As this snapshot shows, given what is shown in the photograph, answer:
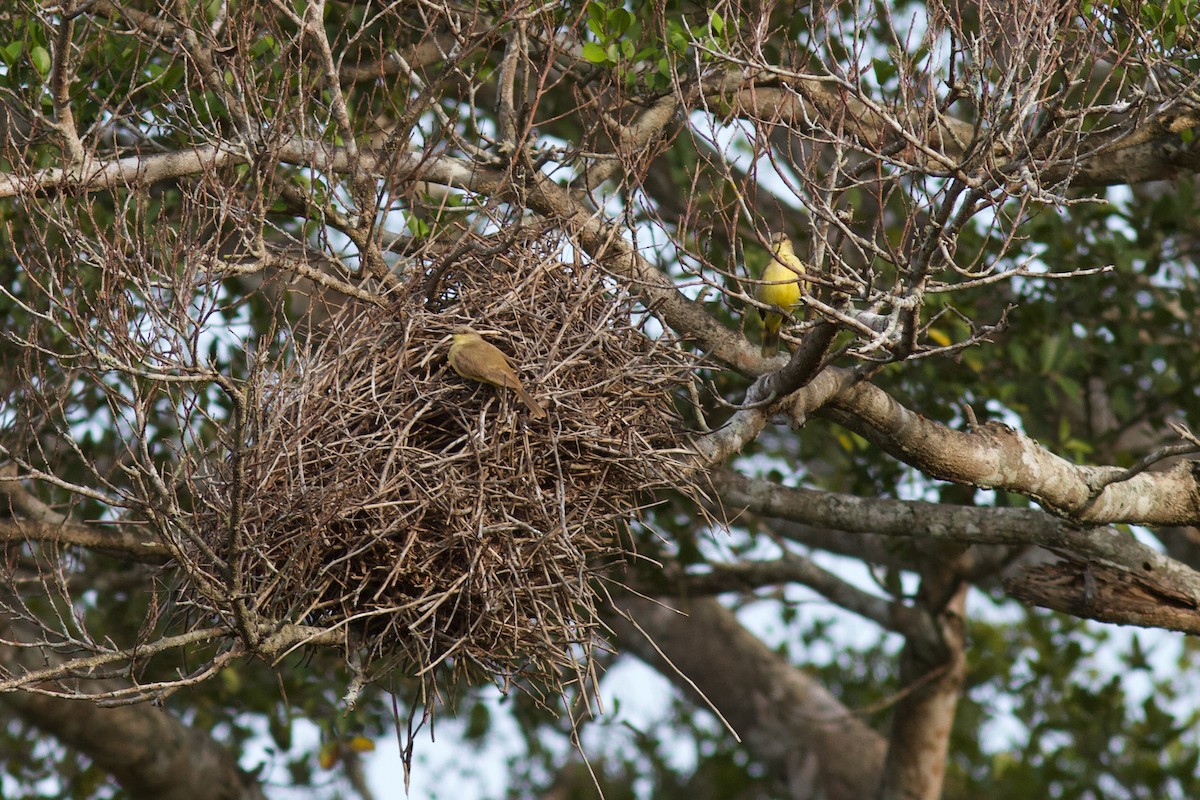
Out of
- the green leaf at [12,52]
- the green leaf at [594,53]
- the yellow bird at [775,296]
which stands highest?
the green leaf at [594,53]

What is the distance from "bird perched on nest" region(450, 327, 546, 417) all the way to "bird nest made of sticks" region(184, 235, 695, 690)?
2.4 inches

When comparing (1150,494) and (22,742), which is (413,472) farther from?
(22,742)

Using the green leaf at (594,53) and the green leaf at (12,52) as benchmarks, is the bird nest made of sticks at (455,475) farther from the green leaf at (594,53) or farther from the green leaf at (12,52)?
the green leaf at (12,52)

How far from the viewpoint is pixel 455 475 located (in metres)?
3.87

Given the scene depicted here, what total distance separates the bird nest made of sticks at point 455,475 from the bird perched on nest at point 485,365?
62 mm

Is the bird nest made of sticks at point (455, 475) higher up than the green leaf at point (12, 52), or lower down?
lower down

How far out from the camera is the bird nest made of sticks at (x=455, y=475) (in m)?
3.79

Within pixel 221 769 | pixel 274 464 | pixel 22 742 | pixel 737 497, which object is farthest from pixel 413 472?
pixel 22 742

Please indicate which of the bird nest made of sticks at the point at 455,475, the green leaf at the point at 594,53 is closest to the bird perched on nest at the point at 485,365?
the bird nest made of sticks at the point at 455,475

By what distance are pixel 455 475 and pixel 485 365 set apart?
35cm

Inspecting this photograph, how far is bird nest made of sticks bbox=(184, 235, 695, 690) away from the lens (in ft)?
12.4

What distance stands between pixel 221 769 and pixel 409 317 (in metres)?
4.31

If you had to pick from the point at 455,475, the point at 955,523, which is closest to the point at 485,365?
the point at 455,475

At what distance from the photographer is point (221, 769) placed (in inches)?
291
